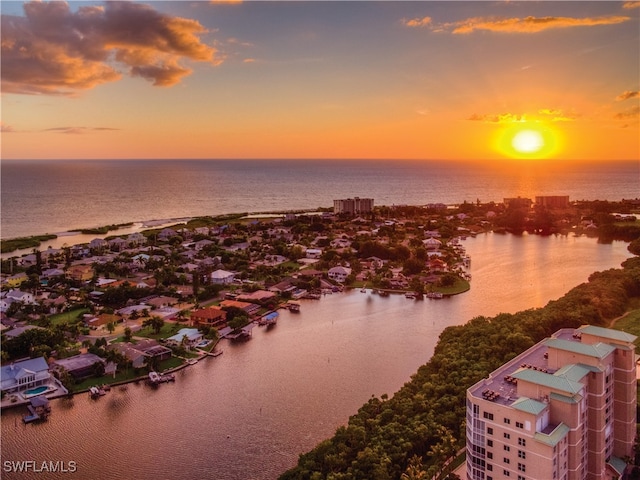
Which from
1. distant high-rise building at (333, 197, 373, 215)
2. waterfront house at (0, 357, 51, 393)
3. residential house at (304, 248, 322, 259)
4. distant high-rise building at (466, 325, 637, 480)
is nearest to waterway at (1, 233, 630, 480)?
waterfront house at (0, 357, 51, 393)

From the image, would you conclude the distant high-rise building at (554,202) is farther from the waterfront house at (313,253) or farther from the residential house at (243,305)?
the residential house at (243,305)

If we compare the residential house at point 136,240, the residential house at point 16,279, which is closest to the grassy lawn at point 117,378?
the residential house at point 16,279

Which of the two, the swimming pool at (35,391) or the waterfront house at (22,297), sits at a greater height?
the waterfront house at (22,297)

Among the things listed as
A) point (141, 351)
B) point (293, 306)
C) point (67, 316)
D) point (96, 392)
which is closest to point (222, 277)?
point (293, 306)

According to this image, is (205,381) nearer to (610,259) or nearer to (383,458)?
(383,458)

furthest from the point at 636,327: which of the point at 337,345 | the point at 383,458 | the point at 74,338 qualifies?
the point at 74,338

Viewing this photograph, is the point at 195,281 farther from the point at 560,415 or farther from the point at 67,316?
the point at 560,415
